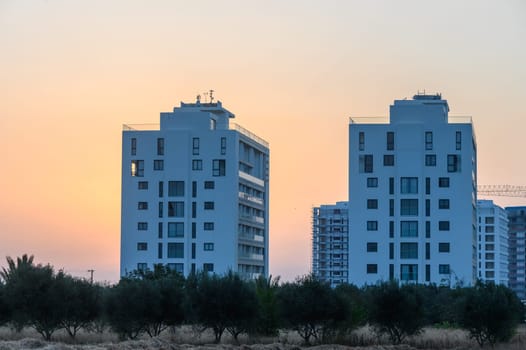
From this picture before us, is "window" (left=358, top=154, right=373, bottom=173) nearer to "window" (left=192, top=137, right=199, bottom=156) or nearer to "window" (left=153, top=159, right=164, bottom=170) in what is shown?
"window" (left=192, top=137, right=199, bottom=156)

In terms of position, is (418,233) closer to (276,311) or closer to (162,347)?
(276,311)

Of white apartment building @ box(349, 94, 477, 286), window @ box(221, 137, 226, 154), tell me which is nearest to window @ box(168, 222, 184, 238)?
window @ box(221, 137, 226, 154)

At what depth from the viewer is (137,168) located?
411ft

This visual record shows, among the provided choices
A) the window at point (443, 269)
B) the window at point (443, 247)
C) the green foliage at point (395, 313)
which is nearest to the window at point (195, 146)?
the window at point (443, 247)

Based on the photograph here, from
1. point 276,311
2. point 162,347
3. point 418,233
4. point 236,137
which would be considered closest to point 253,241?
point 236,137

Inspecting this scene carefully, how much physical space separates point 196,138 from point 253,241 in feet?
54.6

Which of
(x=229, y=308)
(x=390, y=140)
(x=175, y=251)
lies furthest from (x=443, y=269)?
(x=229, y=308)

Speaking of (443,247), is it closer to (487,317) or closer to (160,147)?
(160,147)

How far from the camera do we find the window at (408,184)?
389 feet

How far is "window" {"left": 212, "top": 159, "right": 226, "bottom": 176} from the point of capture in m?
126

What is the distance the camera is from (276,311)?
63.8m

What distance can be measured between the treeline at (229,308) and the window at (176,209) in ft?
194

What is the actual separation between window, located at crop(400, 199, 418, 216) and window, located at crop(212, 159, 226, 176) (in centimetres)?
2197

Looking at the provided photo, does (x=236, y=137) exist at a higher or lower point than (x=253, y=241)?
higher
